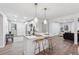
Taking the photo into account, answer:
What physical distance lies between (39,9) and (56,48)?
116 centimetres

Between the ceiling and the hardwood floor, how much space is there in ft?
2.28

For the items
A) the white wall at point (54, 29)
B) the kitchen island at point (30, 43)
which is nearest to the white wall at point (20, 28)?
the kitchen island at point (30, 43)

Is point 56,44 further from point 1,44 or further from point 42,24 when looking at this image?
point 1,44

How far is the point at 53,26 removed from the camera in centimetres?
211

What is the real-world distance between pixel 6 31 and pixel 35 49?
39.4 inches

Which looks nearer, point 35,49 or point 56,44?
point 35,49

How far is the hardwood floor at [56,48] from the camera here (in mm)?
1936

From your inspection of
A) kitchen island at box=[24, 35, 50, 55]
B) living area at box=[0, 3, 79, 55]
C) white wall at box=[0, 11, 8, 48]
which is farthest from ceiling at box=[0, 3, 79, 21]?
kitchen island at box=[24, 35, 50, 55]

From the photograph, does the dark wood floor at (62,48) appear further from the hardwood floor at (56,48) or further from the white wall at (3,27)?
the white wall at (3,27)

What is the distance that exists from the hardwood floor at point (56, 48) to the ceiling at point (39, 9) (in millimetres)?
696

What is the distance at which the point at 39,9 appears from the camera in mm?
2008
